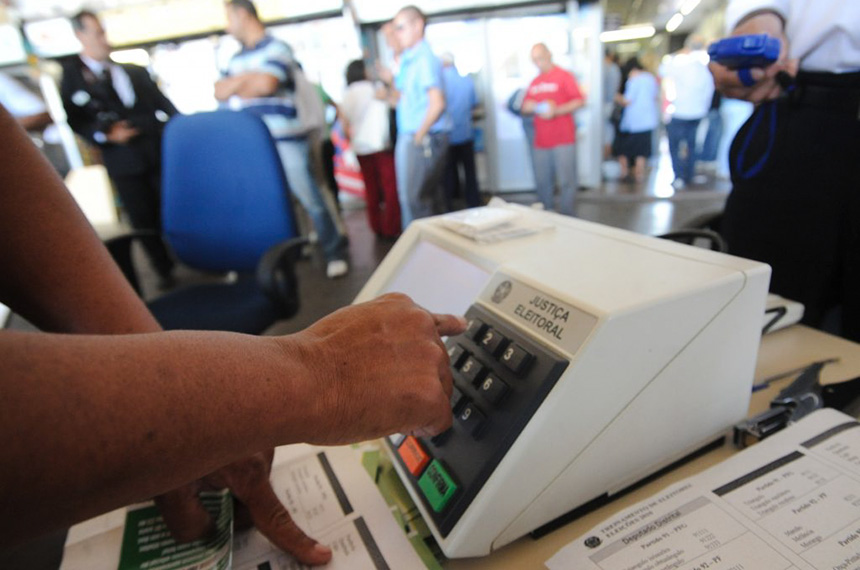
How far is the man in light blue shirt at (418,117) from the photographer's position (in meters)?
2.41

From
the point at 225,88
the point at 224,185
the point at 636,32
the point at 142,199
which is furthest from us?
the point at 636,32

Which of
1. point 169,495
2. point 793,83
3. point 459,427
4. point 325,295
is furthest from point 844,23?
point 325,295

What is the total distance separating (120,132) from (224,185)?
1489 millimetres

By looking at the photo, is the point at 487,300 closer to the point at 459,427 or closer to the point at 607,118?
the point at 459,427

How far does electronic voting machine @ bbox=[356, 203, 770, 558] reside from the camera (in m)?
0.38

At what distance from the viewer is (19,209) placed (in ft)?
1.66

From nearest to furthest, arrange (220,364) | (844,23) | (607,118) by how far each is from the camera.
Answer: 1. (220,364)
2. (844,23)
3. (607,118)

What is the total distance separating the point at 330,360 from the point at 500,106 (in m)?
5.02

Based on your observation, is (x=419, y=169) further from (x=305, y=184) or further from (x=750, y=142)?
(x=750, y=142)

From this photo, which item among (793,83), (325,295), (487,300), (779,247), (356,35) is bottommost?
(325,295)

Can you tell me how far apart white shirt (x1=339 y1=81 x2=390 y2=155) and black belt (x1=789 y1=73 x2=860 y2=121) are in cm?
281

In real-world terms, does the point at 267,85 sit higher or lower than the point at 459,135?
higher

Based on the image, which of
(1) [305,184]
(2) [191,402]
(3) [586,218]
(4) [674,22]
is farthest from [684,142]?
(4) [674,22]

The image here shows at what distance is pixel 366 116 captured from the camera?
3350 millimetres
